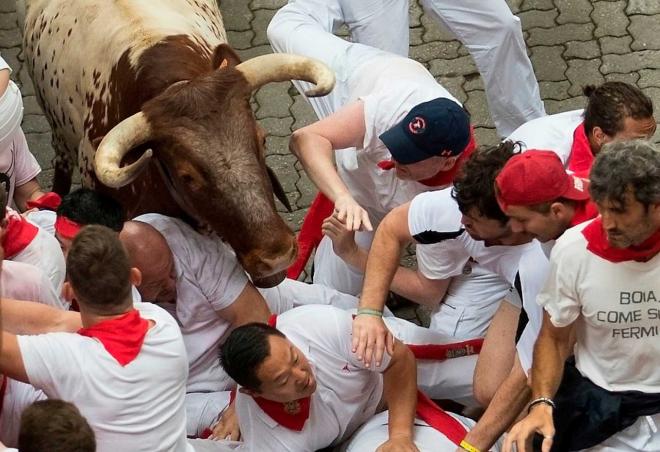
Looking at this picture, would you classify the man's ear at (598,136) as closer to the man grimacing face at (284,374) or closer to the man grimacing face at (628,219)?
the man grimacing face at (628,219)

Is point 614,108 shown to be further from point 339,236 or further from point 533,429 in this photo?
point 533,429

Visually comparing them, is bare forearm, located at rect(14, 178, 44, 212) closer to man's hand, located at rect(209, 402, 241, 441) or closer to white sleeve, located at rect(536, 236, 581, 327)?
man's hand, located at rect(209, 402, 241, 441)

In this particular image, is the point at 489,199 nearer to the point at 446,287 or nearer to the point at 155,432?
the point at 446,287

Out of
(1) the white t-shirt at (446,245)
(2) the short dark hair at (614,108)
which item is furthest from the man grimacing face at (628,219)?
(2) the short dark hair at (614,108)

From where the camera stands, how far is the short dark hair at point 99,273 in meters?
3.88

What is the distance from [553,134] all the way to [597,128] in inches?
8.6

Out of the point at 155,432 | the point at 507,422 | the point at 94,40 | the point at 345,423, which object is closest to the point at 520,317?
the point at 507,422

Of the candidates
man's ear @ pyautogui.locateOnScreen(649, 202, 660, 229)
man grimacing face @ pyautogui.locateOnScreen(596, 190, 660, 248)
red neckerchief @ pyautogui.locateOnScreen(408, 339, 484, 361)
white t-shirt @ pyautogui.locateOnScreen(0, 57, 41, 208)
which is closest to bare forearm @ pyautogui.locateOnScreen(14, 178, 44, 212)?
white t-shirt @ pyautogui.locateOnScreen(0, 57, 41, 208)

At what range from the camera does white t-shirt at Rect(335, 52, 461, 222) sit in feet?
17.7

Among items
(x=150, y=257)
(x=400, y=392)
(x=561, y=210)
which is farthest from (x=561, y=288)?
(x=150, y=257)

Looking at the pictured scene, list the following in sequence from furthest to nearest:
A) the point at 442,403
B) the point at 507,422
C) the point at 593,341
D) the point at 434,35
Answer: the point at 434,35
the point at 442,403
the point at 507,422
the point at 593,341

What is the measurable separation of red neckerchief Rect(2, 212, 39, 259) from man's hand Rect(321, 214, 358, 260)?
4.21 ft

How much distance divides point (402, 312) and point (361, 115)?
135 centimetres

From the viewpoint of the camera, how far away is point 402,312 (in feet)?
20.9
